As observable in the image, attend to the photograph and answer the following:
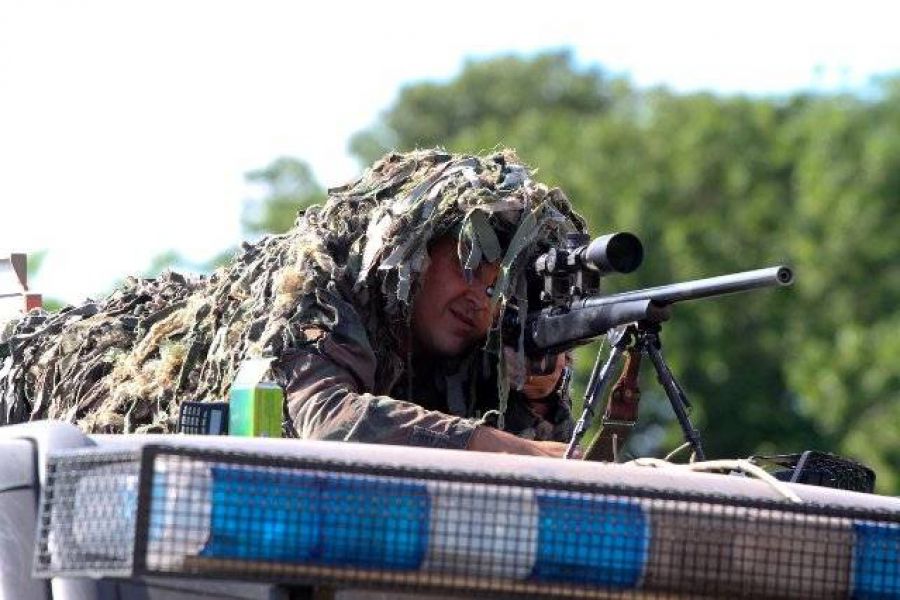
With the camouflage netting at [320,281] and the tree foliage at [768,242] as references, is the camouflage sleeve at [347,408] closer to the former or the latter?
the camouflage netting at [320,281]

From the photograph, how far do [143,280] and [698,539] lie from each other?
10.7 feet

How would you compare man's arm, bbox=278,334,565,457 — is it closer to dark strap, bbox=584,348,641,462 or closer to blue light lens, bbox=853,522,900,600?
dark strap, bbox=584,348,641,462

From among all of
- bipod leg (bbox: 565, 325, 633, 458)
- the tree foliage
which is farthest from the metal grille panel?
the tree foliage

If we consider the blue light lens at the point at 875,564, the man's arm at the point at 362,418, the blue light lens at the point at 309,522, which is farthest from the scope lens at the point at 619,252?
the blue light lens at the point at 309,522

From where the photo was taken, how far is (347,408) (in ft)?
14.5

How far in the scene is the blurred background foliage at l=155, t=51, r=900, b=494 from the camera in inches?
1314

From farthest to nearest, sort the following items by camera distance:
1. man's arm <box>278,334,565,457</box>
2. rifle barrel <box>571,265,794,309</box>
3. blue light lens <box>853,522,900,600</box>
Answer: rifle barrel <box>571,265,794,309</box>
man's arm <box>278,334,565,457</box>
blue light lens <box>853,522,900,600</box>

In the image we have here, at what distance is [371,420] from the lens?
4.36 metres

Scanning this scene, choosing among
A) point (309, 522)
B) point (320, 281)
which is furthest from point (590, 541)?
point (320, 281)

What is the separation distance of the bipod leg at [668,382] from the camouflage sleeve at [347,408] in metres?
0.45

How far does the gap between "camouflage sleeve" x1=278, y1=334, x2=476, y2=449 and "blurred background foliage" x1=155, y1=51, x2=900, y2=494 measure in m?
24.0

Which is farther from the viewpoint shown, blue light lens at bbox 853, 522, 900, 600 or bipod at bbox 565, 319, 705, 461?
bipod at bbox 565, 319, 705, 461

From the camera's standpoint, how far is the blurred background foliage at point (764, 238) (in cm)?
3338

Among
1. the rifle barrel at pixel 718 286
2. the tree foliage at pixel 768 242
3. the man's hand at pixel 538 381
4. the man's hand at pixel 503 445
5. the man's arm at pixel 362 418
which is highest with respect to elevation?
the tree foliage at pixel 768 242
